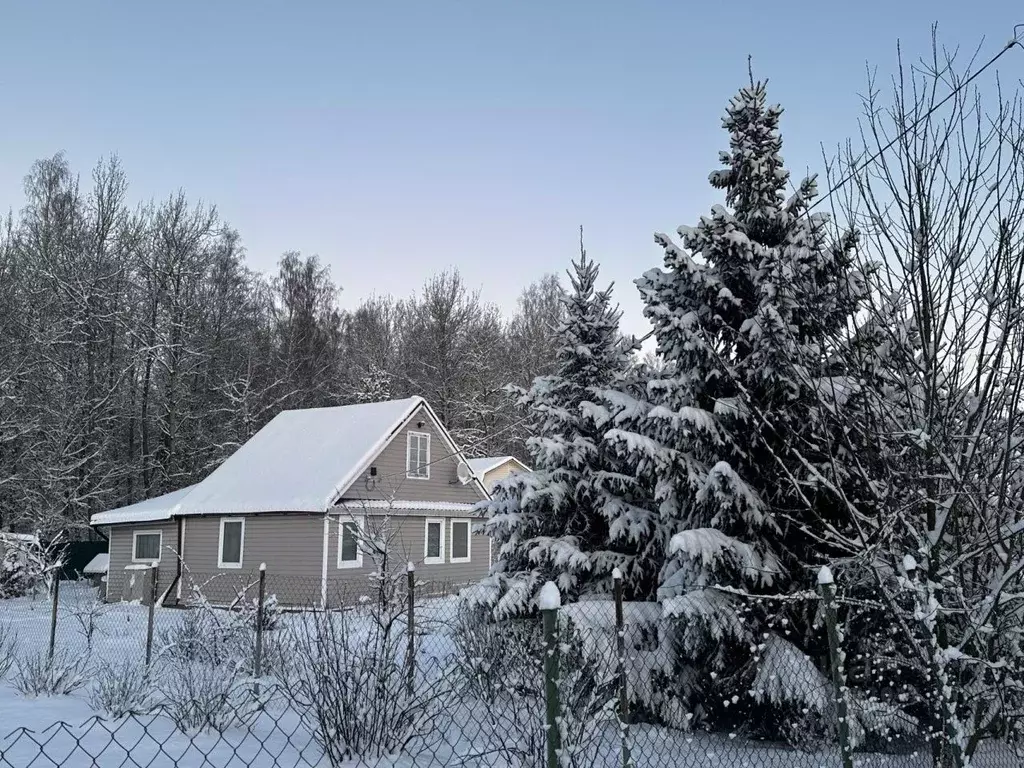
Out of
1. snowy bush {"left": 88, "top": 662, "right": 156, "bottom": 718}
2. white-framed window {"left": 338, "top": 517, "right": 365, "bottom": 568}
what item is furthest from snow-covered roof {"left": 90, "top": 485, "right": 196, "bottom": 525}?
snowy bush {"left": 88, "top": 662, "right": 156, "bottom": 718}

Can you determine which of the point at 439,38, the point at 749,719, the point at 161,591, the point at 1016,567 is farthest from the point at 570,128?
the point at 161,591

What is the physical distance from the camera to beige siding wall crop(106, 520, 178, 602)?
64.8 ft

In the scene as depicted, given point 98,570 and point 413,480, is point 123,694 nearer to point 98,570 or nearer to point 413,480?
point 413,480

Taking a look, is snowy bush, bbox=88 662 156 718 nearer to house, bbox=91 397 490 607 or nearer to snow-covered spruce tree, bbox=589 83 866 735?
snow-covered spruce tree, bbox=589 83 866 735

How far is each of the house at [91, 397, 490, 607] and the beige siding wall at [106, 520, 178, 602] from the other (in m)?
0.03

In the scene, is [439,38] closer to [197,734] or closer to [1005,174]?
[1005,174]

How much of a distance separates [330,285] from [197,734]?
118 feet

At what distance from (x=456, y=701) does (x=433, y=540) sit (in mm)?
15996

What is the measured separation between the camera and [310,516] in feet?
59.6

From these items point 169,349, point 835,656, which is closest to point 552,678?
point 835,656

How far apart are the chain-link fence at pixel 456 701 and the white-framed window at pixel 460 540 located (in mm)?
13602

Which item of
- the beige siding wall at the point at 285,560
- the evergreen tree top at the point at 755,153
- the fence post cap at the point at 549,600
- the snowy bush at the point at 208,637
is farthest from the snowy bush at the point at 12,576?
the fence post cap at the point at 549,600

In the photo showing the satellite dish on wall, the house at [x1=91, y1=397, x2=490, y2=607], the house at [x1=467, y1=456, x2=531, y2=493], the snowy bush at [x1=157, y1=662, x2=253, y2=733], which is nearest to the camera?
the snowy bush at [x1=157, y1=662, x2=253, y2=733]

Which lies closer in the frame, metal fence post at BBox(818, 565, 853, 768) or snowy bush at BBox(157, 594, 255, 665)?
metal fence post at BBox(818, 565, 853, 768)
